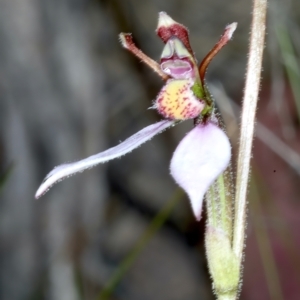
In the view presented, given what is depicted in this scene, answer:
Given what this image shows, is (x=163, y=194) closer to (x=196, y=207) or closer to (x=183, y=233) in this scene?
(x=183, y=233)

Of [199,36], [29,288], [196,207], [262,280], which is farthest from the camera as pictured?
→ [199,36]

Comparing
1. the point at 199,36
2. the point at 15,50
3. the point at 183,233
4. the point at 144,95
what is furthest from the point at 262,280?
the point at 15,50

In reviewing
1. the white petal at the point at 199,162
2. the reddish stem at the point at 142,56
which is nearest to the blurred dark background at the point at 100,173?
the reddish stem at the point at 142,56

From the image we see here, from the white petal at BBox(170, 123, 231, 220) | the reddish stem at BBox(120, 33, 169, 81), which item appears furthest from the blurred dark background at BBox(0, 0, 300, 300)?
the white petal at BBox(170, 123, 231, 220)

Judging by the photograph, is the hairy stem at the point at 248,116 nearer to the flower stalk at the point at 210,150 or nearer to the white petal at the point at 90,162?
the flower stalk at the point at 210,150

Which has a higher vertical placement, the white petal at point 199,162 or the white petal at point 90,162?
the white petal at point 90,162

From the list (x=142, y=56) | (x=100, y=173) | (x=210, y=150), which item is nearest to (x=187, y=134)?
(x=210, y=150)
